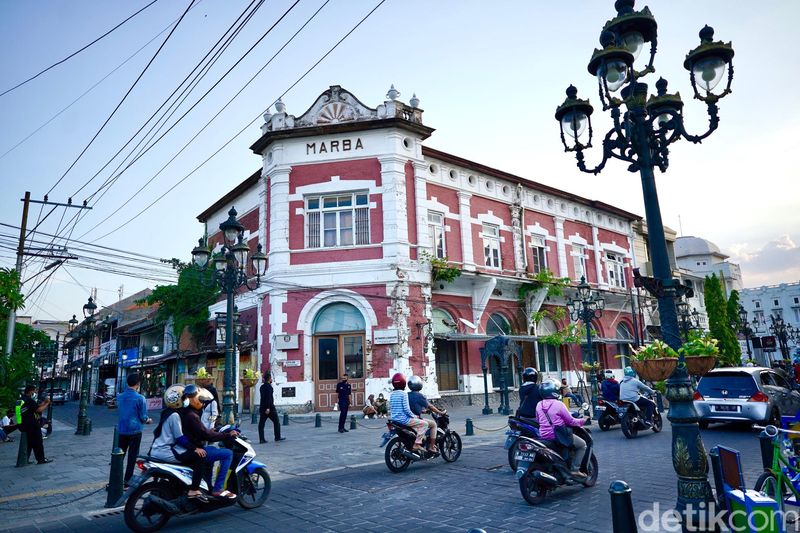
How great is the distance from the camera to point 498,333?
23.8 metres

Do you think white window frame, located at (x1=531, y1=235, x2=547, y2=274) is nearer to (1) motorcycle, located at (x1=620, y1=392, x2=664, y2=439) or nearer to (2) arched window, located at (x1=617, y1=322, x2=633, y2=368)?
(2) arched window, located at (x1=617, y1=322, x2=633, y2=368)

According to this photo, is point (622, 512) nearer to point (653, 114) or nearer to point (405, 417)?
point (653, 114)

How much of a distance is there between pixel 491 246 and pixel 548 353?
→ 6421mm

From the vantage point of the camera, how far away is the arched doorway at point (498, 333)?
76.2 ft

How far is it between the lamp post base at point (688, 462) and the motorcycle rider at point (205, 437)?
5109 mm

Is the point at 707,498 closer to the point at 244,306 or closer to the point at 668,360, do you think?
the point at 668,360

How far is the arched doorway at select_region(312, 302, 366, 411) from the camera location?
19.4 meters

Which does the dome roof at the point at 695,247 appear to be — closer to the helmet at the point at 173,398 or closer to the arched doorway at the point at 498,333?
the arched doorway at the point at 498,333

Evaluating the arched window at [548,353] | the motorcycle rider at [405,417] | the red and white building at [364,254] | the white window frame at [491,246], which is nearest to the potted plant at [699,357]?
the motorcycle rider at [405,417]

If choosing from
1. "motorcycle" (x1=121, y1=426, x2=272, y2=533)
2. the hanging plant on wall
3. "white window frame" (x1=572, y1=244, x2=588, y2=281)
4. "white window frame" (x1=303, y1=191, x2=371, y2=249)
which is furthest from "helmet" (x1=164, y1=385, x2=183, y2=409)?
"white window frame" (x1=572, y1=244, x2=588, y2=281)

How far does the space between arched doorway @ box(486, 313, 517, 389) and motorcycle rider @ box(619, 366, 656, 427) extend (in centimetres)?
1036

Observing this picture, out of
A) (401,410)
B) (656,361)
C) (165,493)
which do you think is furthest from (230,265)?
(656,361)

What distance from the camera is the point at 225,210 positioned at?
27.1m

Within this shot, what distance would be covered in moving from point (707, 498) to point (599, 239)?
90.5ft
